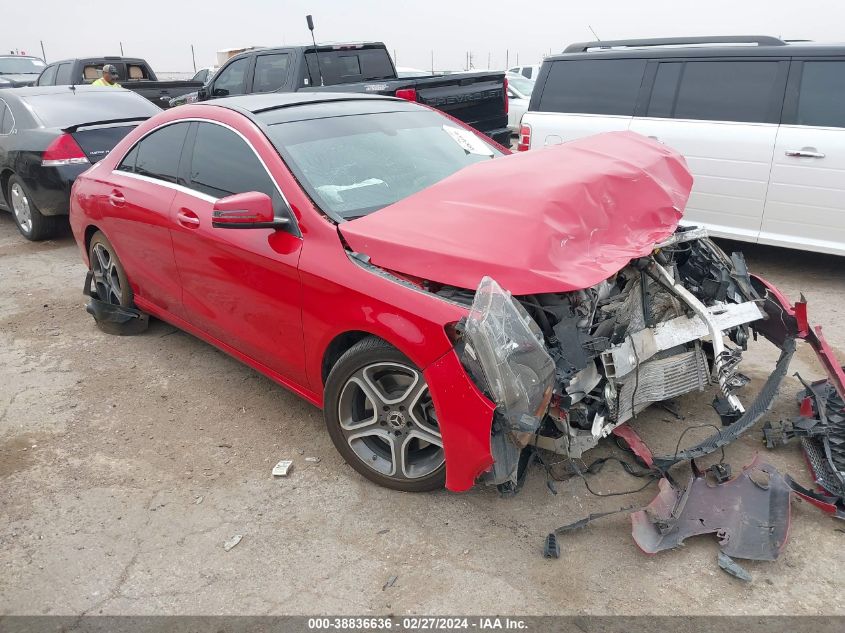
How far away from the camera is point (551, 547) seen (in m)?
2.64

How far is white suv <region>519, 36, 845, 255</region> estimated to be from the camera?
5.26m

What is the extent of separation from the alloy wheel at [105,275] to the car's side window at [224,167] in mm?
1450

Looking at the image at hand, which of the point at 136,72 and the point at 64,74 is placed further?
the point at 136,72

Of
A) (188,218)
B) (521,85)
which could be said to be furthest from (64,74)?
(188,218)

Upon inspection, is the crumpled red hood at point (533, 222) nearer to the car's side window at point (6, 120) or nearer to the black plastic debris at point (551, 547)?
the black plastic debris at point (551, 547)

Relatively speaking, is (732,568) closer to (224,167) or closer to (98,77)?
(224,167)

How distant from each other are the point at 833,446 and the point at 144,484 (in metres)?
3.27

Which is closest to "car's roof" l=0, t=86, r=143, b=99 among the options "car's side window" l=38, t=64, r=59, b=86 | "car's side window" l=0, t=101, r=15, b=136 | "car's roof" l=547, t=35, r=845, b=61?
"car's side window" l=0, t=101, r=15, b=136

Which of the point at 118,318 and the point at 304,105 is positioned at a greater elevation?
the point at 304,105

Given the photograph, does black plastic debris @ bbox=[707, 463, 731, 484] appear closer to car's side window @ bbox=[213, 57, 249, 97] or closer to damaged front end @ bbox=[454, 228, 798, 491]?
damaged front end @ bbox=[454, 228, 798, 491]

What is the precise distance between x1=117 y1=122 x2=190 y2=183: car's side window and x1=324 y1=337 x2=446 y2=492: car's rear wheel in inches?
76.7

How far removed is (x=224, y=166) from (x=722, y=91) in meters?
4.41

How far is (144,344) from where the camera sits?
4883 mm

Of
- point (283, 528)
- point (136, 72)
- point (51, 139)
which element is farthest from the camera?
point (136, 72)
